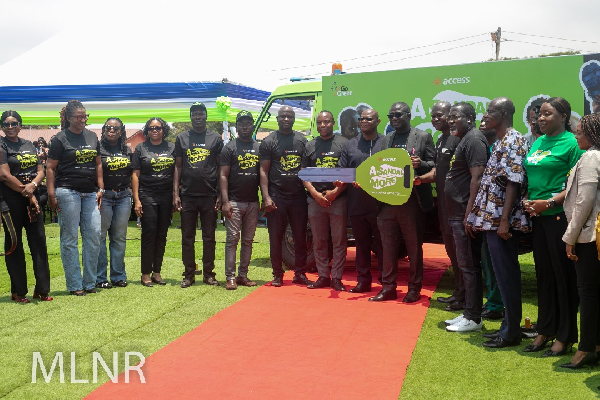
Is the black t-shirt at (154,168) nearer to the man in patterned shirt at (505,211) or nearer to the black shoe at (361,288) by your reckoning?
the black shoe at (361,288)

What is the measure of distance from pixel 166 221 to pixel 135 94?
27.8ft

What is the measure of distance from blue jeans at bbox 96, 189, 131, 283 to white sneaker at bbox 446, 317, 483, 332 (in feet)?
12.9

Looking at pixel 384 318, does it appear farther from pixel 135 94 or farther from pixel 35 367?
pixel 135 94

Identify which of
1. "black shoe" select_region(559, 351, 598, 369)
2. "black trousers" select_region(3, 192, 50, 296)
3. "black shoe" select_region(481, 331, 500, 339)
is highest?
"black trousers" select_region(3, 192, 50, 296)

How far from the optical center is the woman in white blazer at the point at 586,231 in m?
4.01

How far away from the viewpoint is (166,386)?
13.1 feet

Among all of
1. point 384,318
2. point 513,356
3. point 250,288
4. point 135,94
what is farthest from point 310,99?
point 135,94

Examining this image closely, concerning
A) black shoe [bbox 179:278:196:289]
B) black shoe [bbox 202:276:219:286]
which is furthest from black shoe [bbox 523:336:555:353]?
black shoe [bbox 179:278:196:289]

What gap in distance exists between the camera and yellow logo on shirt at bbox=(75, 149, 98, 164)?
6574 millimetres

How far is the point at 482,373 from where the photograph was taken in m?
4.25

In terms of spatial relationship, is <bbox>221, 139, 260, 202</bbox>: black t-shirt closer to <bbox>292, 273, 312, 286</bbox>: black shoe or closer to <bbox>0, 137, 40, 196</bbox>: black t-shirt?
<bbox>292, 273, 312, 286</bbox>: black shoe

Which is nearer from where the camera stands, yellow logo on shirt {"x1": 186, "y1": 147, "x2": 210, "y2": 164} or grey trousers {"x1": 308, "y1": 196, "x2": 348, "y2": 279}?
grey trousers {"x1": 308, "y1": 196, "x2": 348, "y2": 279}

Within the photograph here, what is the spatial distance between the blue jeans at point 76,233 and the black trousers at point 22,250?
0.76 feet

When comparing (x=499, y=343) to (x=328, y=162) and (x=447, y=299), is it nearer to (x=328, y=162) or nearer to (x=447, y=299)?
(x=447, y=299)
